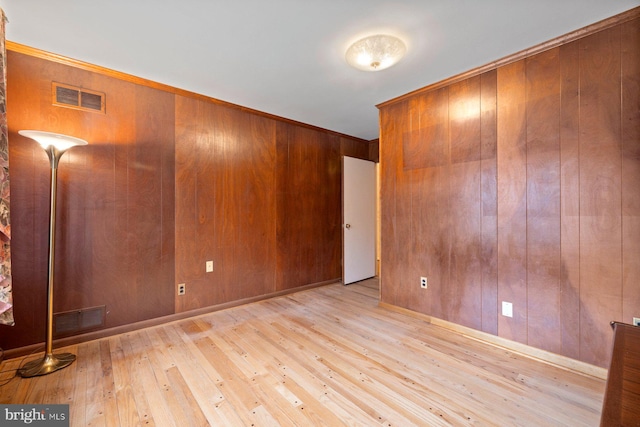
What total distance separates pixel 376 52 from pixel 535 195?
1637 mm

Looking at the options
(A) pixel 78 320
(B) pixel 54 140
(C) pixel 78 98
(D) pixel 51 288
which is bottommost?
(A) pixel 78 320

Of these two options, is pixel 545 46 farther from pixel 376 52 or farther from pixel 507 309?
pixel 507 309

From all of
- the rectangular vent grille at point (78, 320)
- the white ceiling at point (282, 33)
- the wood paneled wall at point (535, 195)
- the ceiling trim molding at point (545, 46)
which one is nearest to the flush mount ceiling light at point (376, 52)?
the white ceiling at point (282, 33)

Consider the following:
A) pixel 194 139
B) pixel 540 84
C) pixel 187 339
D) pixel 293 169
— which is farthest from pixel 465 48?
pixel 187 339

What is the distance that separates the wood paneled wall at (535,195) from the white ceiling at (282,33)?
27cm

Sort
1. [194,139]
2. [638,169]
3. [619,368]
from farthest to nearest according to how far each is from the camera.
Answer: [194,139]
[638,169]
[619,368]

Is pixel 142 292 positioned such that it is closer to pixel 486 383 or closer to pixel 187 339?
pixel 187 339

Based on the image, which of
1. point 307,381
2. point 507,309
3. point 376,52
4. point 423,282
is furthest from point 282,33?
point 507,309

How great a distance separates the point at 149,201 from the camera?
8.44 feet

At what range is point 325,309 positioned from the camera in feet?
10.1

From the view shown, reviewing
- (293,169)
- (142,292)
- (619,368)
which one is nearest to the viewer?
(619,368)

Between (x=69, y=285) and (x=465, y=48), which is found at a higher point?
(x=465, y=48)

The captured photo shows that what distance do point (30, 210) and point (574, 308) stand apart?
13.5ft

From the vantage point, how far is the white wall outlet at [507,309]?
2.18 metres
